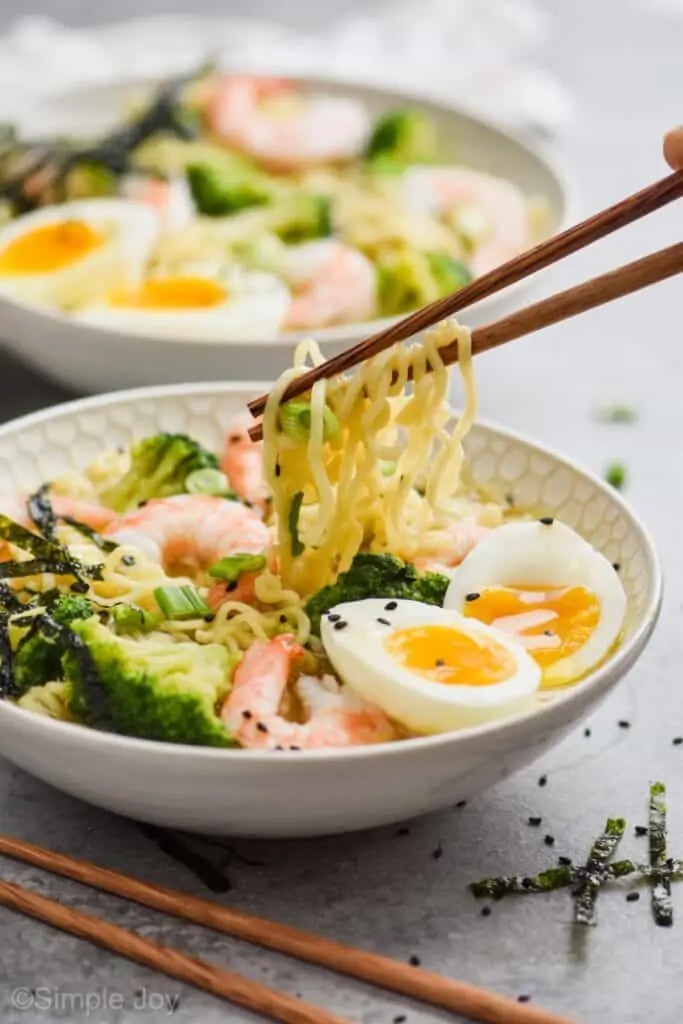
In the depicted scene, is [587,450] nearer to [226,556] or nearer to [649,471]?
[649,471]

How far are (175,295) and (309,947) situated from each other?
2773mm

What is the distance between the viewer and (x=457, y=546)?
3.60 m

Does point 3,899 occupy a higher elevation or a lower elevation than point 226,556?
lower

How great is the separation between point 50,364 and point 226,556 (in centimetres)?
164

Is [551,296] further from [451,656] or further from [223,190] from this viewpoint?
[223,190]

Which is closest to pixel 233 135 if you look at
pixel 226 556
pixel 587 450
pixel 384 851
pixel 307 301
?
pixel 307 301

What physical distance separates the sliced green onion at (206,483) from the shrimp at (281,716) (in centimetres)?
→ 71

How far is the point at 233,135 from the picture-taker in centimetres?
652

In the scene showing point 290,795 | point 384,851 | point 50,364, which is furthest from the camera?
point 50,364

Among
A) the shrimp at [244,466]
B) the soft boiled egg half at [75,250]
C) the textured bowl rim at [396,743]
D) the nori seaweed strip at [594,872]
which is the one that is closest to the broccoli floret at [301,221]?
the soft boiled egg half at [75,250]

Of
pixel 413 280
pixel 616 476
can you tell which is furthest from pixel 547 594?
pixel 413 280

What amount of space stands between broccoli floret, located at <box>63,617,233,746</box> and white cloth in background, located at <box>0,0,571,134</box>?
4.29m

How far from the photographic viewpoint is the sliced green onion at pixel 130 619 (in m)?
3.31

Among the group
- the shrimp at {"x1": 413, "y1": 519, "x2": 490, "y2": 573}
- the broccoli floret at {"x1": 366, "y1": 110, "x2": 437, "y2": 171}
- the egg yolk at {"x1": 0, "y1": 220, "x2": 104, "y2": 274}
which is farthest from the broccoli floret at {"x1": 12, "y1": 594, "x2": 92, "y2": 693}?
the broccoli floret at {"x1": 366, "y1": 110, "x2": 437, "y2": 171}
